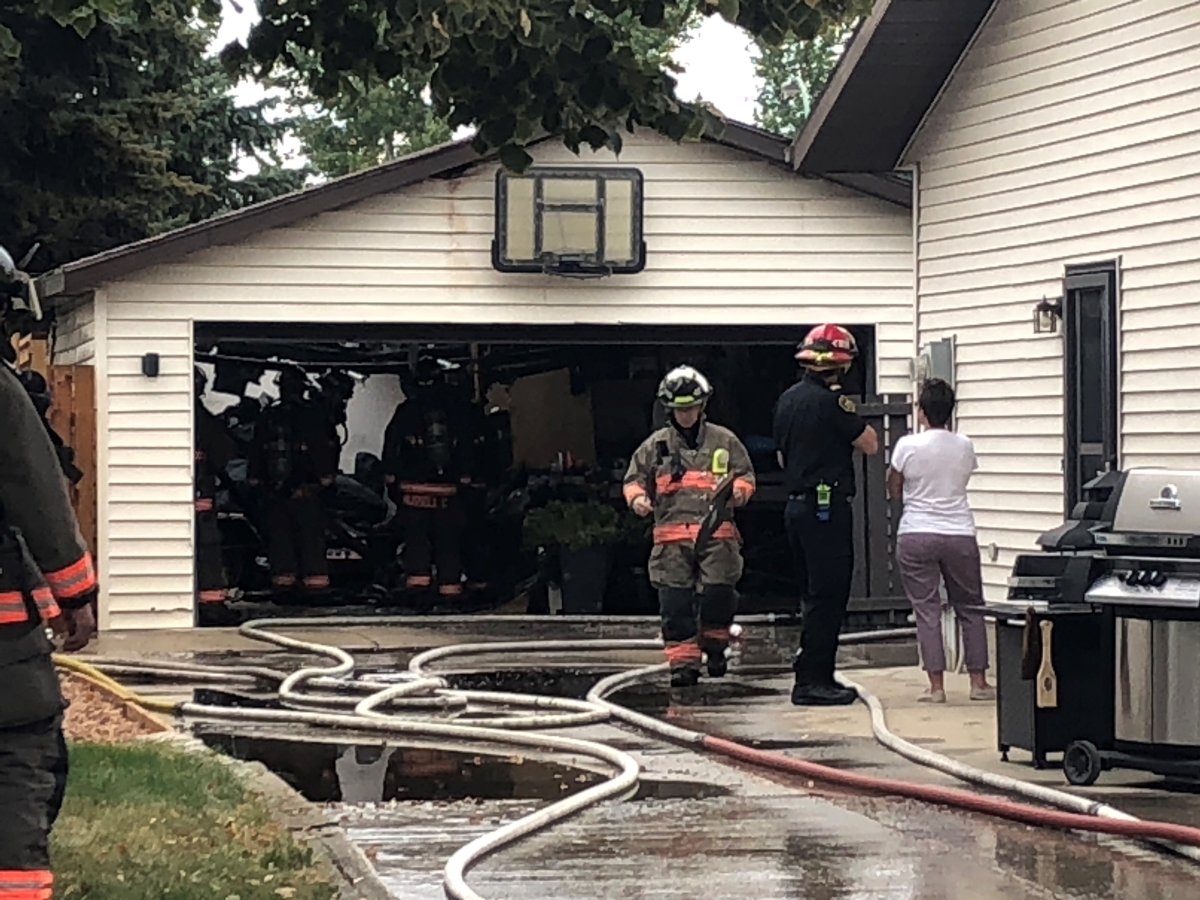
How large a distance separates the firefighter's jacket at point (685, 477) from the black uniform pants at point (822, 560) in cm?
121

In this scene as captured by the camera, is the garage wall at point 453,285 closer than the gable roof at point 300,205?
No

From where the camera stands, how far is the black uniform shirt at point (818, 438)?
11500 mm

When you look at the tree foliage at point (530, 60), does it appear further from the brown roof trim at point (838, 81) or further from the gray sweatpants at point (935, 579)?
the brown roof trim at point (838, 81)

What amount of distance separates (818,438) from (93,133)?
14067 millimetres

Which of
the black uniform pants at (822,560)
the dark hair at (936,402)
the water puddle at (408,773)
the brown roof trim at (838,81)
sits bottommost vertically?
the water puddle at (408,773)

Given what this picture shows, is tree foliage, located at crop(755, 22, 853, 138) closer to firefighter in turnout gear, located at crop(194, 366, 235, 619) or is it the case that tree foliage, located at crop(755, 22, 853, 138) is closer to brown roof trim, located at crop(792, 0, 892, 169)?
firefighter in turnout gear, located at crop(194, 366, 235, 619)

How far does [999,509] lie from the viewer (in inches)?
560

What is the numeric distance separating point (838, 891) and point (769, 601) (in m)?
13.1

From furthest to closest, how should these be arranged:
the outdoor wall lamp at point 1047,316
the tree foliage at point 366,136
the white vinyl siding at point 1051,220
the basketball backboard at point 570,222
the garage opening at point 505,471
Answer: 1. the tree foliage at point 366,136
2. the garage opening at point 505,471
3. the basketball backboard at point 570,222
4. the outdoor wall lamp at point 1047,316
5. the white vinyl siding at point 1051,220

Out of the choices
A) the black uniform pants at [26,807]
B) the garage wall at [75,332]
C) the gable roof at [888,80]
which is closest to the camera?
the black uniform pants at [26,807]

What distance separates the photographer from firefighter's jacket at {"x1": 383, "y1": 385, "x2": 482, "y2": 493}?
20016 millimetres

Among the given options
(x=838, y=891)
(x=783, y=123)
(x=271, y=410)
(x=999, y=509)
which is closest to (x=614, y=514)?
(x=271, y=410)

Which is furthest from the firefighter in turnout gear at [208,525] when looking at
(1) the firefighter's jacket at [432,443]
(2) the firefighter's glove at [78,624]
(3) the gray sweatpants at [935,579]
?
(2) the firefighter's glove at [78,624]

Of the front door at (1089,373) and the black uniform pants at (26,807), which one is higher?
the front door at (1089,373)
